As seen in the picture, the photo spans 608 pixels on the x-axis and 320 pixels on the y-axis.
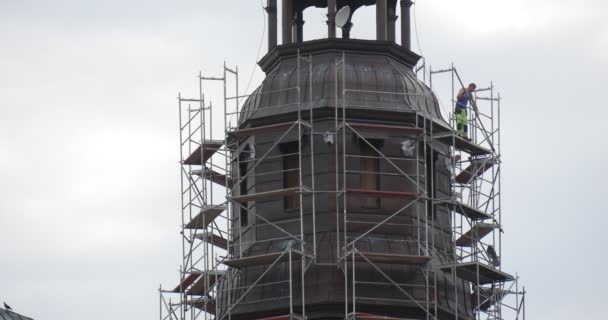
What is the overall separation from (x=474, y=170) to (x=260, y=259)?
422 inches

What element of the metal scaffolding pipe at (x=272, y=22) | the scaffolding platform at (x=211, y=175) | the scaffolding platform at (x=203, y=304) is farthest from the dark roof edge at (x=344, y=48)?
the scaffolding platform at (x=203, y=304)

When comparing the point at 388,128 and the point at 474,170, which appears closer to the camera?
the point at 388,128

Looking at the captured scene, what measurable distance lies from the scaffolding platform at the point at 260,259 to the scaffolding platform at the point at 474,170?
370 inches

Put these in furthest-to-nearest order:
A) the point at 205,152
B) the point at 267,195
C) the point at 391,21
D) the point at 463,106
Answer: the point at 391,21 → the point at 463,106 → the point at 205,152 → the point at 267,195

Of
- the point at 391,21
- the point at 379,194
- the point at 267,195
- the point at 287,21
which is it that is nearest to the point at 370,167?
the point at 379,194

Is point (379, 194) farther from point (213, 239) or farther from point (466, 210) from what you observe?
point (213, 239)

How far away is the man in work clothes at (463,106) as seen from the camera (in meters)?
95.4

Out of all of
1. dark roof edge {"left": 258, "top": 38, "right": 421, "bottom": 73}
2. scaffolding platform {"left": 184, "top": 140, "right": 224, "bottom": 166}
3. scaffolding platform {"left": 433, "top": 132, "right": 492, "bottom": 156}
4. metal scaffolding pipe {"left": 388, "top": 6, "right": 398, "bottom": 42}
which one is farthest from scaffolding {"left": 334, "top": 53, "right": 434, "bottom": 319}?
scaffolding platform {"left": 184, "top": 140, "right": 224, "bottom": 166}

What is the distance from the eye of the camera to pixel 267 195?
90.4 metres

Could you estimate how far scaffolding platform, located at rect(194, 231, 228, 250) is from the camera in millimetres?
93625

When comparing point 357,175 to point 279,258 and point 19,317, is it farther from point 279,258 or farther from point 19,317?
point 19,317

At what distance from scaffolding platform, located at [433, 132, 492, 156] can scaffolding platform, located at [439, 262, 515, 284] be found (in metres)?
4.72

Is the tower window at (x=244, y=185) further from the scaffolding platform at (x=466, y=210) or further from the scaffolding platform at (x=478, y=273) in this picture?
the scaffolding platform at (x=478, y=273)

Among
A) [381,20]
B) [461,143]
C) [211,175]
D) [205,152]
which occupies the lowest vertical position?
[211,175]
